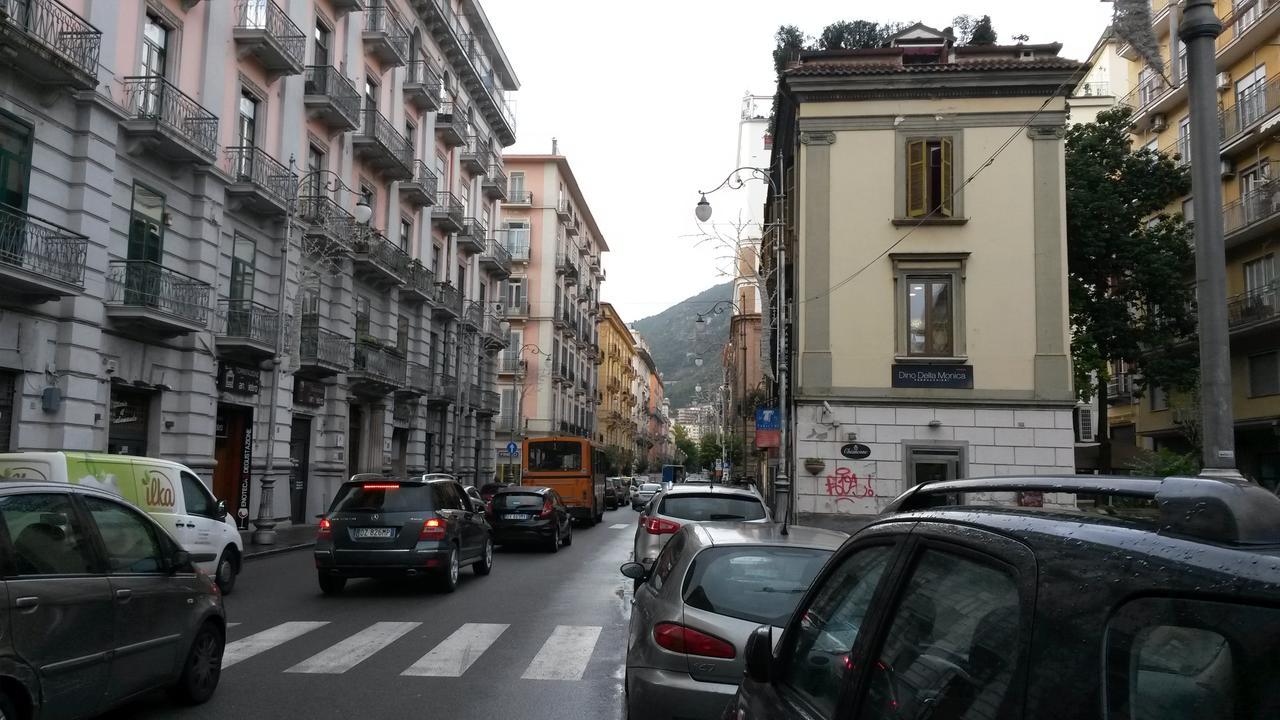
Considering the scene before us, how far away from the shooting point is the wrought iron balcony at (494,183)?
46.0 metres

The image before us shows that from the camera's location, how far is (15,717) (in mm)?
4891

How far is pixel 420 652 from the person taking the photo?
914cm

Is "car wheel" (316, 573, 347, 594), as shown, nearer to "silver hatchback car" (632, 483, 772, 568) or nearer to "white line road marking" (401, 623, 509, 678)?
"white line road marking" (401, 623, 509, 678)

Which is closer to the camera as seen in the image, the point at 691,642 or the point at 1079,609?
the point at 1079,609

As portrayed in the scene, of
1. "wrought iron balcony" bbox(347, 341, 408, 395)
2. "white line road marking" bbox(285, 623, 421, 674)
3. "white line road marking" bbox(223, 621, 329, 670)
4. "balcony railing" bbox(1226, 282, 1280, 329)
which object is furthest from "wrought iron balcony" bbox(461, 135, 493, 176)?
"white line road marking" bbox(285, 623, 421, 674)

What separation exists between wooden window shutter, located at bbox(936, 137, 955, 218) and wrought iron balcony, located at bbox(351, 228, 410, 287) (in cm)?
1708

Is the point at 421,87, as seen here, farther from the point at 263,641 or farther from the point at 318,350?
the point at 263,641

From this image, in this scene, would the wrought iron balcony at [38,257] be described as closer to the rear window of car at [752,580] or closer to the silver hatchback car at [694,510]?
the silver hatchback car at [694,510]

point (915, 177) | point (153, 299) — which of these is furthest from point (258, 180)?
point (915, 177)

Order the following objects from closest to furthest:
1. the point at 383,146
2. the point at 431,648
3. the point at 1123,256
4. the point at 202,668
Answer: the point at 202,668 < the point at 431,648 < the point at 1123,256 < the point at 383,146

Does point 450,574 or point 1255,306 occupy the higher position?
point 1255,306

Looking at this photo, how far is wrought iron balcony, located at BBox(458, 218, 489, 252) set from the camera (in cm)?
4122

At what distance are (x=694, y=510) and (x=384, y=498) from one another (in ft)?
14.8

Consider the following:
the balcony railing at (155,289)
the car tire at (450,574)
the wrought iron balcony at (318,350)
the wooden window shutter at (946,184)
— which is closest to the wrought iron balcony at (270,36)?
the balcony railing at (155,289)
